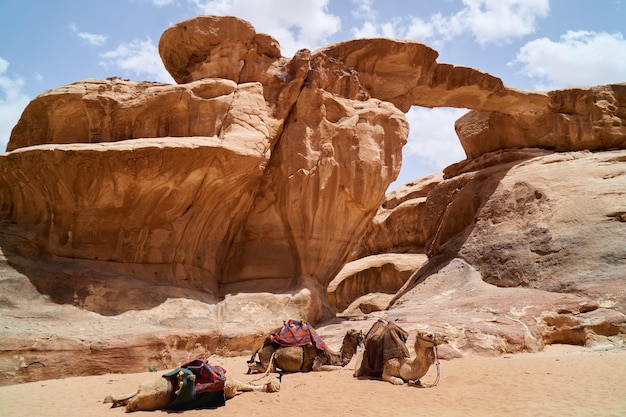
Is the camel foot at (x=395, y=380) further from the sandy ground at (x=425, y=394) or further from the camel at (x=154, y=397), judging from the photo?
the camel at (x=154, y=397)

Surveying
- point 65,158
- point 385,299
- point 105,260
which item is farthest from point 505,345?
point 385,299

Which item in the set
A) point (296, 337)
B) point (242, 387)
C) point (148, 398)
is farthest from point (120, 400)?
point (296, 337)

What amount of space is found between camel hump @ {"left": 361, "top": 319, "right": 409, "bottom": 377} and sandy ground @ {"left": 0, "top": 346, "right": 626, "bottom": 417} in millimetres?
282

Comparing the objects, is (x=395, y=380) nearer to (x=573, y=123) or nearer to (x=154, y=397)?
(x=154, y=397)

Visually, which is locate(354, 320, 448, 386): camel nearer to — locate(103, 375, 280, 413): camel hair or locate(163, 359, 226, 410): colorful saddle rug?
locate(163, 359, 226, 410): colorful saddle rug

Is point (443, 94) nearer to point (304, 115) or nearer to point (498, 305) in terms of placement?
point (304, 115)

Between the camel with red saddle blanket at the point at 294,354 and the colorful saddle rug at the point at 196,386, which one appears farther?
the camel with red saddle blanket at the point at 294,354

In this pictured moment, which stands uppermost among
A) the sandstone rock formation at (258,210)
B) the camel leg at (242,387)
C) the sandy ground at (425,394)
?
the sandstone rock formation at (258,210)

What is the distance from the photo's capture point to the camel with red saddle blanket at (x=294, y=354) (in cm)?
775

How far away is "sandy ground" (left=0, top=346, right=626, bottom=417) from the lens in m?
5.41

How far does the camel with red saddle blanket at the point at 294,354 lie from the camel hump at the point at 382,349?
74cm

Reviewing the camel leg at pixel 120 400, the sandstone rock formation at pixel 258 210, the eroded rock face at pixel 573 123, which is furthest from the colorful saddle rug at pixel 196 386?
the eroded rock face at pixel 573 123

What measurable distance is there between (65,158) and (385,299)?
45.9 feet

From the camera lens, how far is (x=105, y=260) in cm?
994
